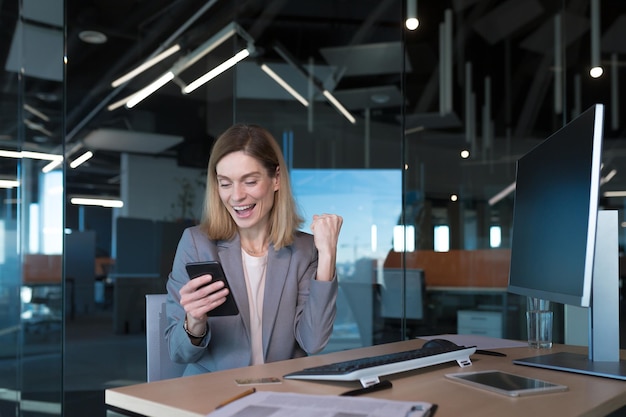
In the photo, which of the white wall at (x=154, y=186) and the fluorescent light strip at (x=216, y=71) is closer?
the white wall at (x=154, y=186)

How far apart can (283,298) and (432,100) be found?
17.3 ft

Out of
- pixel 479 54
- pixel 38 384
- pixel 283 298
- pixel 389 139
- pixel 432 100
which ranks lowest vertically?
pixel 38 384

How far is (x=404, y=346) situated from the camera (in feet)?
6.66

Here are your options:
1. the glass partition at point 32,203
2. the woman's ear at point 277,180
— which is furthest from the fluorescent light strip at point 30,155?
the woman's ear at point 277,180

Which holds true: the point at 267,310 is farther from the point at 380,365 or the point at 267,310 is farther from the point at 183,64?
the point at 183,64

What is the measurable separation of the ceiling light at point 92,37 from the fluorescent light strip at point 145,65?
272 millimetres

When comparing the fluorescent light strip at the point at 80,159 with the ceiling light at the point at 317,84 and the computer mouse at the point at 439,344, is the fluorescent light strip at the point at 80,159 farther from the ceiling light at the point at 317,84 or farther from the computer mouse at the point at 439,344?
the computer mouse at the point at 439,344

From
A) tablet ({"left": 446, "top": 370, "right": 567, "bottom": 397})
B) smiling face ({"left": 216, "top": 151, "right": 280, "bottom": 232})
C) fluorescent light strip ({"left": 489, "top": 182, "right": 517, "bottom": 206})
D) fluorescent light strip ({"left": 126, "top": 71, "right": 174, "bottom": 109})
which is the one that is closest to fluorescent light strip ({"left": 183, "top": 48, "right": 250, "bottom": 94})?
fluorescent light strip ({"left": 126, "top": 71, "right": 174, "bottom": 109})

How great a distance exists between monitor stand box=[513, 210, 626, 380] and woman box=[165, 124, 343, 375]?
0.65 meters

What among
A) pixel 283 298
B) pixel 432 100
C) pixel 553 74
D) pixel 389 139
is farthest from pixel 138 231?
pixel 553 74

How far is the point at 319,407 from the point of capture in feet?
3.75

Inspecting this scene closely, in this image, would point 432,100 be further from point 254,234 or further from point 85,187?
point 254,234

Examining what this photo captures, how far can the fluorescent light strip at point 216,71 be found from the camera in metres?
4.92

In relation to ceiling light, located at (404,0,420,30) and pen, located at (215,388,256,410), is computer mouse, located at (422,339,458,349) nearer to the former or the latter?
pen, located at (215,388,256,410)
